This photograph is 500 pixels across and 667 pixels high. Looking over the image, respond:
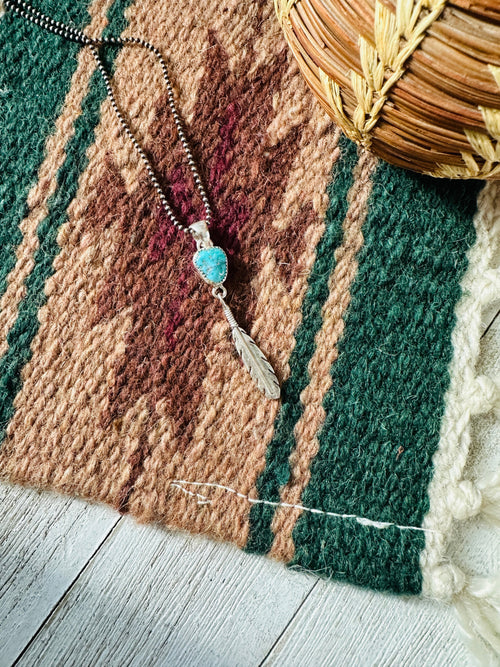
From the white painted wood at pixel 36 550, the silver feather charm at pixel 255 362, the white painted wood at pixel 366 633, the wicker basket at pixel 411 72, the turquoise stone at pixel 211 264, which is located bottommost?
the white painted wood at pixel 36 550

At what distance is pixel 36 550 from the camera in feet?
1.93

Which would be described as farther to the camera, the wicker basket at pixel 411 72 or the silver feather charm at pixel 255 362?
the silver feather charm at pixel 255 362

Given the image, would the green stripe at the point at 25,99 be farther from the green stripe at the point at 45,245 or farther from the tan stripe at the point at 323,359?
the tan stripe at the point at 323,359

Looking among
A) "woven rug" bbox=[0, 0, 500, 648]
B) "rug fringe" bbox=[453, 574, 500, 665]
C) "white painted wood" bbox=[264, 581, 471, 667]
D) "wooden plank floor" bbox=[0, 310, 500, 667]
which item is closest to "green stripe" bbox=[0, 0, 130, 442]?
"woven rug" bbox=[0, 0, 500, 648]

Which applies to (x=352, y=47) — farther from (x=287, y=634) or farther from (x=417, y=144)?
(x=287, y=634)

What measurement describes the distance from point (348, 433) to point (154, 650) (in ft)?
0.88

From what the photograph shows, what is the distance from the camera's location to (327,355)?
59 centimetres

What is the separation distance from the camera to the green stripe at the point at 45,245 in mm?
592

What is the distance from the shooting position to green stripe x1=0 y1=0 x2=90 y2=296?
605 millimetres

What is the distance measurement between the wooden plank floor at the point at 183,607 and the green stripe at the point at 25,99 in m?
0.27

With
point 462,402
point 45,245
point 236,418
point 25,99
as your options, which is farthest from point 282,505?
point 25,99

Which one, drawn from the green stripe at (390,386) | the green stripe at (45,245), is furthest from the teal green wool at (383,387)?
the green stripe at (45,245)

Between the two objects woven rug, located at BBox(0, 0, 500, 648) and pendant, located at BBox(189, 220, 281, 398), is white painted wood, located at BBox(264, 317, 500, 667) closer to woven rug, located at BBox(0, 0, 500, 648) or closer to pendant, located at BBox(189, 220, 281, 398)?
woven rug, located at BBox(0, 0, 500, 648)

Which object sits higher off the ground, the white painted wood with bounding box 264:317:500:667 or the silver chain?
the silver chain
